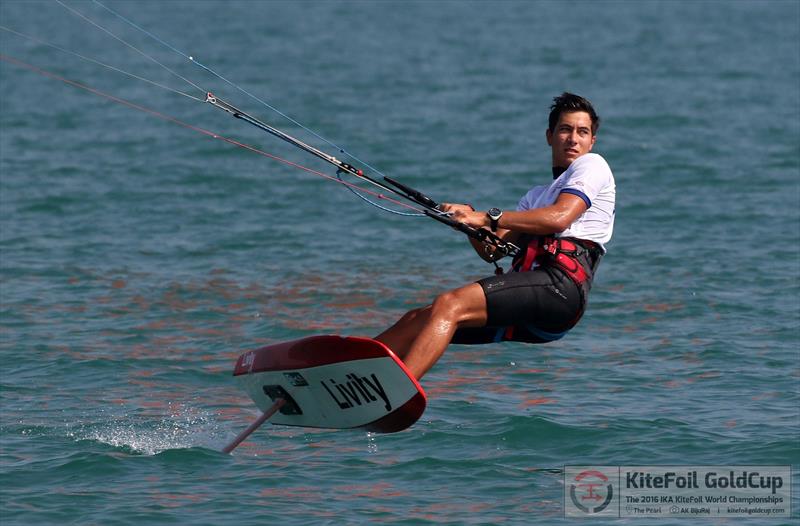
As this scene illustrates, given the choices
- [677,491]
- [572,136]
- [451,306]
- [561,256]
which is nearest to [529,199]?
[572,136]

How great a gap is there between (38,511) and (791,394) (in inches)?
243

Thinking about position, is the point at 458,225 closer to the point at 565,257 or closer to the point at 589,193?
the point at 565,257

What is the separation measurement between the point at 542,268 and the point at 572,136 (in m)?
0.89

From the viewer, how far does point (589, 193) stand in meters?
8.39

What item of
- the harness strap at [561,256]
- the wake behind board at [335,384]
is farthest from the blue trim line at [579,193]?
the wake behind board at [335,384]

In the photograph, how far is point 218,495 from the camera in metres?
9.15

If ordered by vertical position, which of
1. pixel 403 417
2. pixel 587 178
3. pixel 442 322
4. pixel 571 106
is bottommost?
pixel 403 417

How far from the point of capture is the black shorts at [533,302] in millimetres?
8312

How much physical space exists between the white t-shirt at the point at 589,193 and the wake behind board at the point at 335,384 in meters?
1.39

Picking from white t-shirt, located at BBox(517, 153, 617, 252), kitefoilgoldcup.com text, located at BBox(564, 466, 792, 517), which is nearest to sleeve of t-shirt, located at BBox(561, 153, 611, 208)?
white t-shirt, located at BBox(517, 153, 617, 252)

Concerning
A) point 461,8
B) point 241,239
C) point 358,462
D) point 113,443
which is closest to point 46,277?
point 241,239

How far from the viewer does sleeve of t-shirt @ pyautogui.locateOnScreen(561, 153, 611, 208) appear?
838 centimetres

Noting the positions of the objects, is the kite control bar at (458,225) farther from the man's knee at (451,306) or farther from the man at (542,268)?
the man's knee at (451,306)

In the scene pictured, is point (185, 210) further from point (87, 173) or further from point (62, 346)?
point (62, 346)
